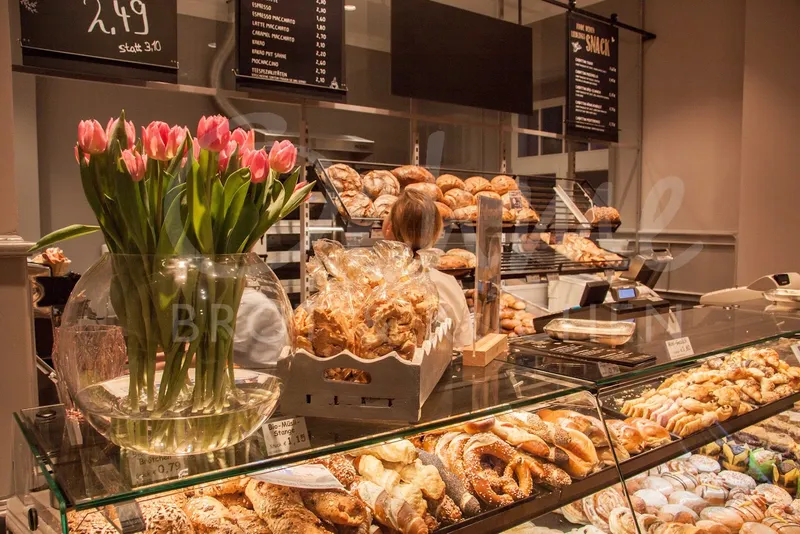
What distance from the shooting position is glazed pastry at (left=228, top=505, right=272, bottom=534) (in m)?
0.98

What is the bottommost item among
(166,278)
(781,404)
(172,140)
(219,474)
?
(781,404)

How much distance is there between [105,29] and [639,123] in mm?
4782

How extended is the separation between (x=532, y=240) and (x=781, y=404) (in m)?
2.66

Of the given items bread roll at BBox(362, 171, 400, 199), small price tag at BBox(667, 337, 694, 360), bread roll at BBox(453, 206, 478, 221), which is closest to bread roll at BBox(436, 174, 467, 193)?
bread roll at BBox(453, 206, 478, 221)

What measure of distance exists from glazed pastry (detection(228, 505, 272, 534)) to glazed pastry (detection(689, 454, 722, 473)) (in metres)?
1.27

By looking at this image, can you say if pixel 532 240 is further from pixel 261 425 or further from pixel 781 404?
pixel 261 425

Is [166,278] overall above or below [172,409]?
above

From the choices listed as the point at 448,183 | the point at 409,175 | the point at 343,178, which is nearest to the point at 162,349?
the point at 343,178

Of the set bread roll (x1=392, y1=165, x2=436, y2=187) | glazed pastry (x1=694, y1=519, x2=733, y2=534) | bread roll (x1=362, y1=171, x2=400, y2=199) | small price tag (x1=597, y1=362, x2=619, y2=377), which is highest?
bread roll (x1=392, y1=165, x2=436, y2=187)

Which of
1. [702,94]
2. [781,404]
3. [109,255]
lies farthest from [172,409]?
[702,94]

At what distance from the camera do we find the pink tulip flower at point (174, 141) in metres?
0.82

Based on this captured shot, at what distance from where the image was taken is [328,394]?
3.36ft

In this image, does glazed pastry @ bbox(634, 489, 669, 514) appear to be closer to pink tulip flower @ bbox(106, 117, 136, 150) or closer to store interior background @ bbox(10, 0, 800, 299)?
pink tulip flower @ bbox(106, 117, 136, 150)

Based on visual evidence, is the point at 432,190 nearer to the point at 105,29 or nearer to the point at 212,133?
the point at 105,29
